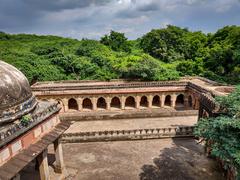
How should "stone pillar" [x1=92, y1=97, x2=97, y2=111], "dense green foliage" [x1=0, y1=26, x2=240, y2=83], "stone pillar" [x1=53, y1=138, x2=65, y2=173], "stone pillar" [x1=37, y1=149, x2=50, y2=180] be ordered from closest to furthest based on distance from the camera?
"stone pillar" [x1=37, y1=149, x2=50, y2=180] < "stone pillar" [x1=53, y1=138, x2=65, y2=173] < "stone pillar" [x1=92, y1=97, x2=97, y2=111] < "dense green foliage" [x1=0, y1=26, x2=240, y2=83]

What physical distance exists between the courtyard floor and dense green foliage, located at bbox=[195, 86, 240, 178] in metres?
5.07

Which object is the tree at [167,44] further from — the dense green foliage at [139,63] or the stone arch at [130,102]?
the stone arch at [130,102]

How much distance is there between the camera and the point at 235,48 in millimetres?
34469

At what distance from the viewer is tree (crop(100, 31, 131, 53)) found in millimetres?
57812

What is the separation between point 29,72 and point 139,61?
16.3 metres

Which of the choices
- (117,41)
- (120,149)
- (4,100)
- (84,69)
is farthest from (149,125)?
(117,41)

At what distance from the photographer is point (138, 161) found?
15414 millimetres

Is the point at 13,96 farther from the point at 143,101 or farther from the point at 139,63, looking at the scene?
the point at 139,63

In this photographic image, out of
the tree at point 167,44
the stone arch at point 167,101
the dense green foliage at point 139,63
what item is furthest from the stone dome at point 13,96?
the tree at point 167,44

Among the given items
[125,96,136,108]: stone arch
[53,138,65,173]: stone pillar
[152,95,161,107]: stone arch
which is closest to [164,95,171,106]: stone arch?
[152,95,161,107]: stone arch

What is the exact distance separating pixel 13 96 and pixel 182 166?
36.2 feet

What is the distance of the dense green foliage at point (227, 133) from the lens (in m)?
8.51

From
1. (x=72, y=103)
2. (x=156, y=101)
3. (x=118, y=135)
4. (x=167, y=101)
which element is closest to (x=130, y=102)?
(x=156, y=101)

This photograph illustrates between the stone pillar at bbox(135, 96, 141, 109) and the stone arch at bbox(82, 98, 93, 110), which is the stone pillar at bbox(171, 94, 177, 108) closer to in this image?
the stone pillar at bbox(135, 96, 141, 109)
